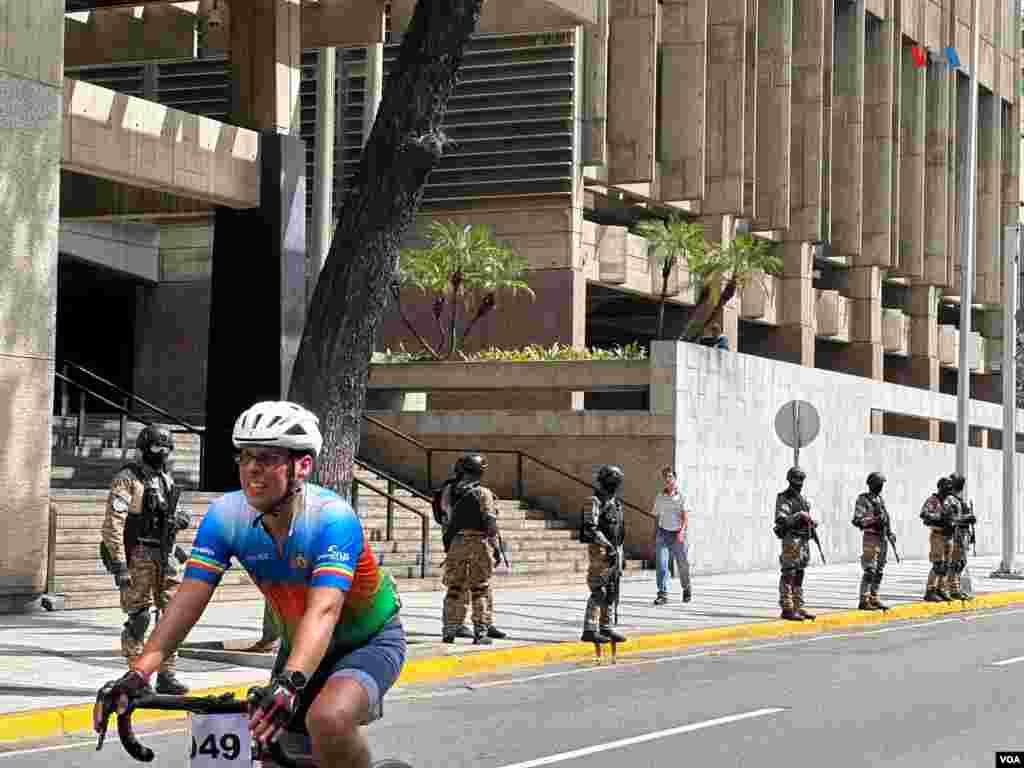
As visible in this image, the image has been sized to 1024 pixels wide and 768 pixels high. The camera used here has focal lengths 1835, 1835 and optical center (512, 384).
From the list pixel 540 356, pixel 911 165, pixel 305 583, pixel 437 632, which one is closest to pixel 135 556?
pixel 437 632

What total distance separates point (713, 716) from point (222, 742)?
8.07 metres

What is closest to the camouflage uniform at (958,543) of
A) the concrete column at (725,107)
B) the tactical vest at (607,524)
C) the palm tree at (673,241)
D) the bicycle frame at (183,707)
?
the tactical vest at (607,524)

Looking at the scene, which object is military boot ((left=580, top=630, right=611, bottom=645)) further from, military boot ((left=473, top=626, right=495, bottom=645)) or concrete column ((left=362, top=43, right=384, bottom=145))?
concrete column ((left=362, top=43, right=384, bottom=145))

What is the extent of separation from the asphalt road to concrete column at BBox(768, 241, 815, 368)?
33787 mm

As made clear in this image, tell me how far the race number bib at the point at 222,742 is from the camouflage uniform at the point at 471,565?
498 inches

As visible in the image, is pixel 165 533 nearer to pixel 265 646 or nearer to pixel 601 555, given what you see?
pixel 265 646

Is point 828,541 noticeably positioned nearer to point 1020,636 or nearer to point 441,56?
point 1020,636

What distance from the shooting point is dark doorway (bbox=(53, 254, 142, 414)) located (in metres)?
43.2

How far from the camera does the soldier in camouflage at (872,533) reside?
24.2m

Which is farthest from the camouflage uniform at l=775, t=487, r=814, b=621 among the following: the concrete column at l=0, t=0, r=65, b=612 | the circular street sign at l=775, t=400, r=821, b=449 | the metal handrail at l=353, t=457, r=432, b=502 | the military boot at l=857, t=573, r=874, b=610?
the concrete column at l=0, t=0, r=65, b=612

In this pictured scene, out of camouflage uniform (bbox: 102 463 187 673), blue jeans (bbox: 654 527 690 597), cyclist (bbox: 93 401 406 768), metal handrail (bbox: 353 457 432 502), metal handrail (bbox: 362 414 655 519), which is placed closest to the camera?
cyclist (bbox: 93 401 406 768)

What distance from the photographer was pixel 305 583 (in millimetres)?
5840

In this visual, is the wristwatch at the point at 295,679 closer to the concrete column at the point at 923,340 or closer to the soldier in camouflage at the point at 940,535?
the soldier in camouflage at the point at 940,535

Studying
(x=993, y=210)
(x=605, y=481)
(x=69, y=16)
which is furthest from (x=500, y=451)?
(x=993, y=210)
